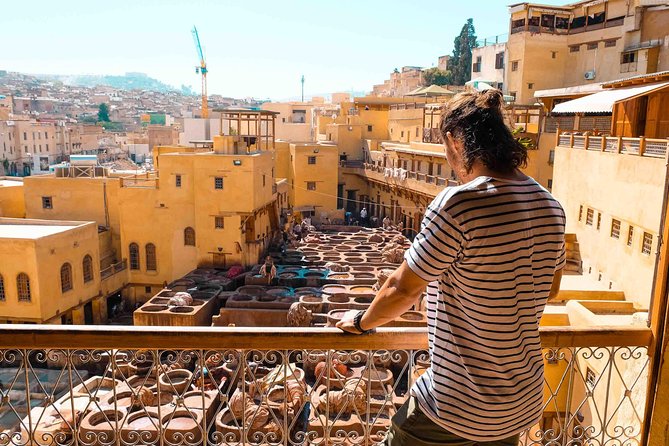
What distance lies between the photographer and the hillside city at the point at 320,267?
3.69 m

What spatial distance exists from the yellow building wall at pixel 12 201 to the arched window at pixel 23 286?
10.3 meters

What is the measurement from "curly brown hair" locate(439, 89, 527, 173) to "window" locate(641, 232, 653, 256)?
1222 centimetres

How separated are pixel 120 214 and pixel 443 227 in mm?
27905

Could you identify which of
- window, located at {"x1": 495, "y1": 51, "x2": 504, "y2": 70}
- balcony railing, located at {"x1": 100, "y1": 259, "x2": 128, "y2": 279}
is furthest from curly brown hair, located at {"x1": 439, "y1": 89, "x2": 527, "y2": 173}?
window, located at {"x1": 495, "y1": 51, "x2": 504, "y2": 70}

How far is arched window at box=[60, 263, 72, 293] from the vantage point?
2267cm

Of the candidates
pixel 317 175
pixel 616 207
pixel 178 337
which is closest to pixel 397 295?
pixel 178 337

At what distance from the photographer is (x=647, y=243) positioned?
42.5 ft

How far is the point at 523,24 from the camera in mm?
35781

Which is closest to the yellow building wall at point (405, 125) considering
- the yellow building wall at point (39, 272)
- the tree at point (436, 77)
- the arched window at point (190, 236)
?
the tree at point (436, 77)

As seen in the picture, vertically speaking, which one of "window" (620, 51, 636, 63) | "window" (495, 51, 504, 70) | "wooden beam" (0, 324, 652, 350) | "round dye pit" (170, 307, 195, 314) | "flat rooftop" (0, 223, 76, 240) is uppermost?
"window" (495, 51, 504, 70)

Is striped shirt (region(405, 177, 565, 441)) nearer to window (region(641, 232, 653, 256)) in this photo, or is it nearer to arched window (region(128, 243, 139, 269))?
window (region(641, 232, 653, 256))

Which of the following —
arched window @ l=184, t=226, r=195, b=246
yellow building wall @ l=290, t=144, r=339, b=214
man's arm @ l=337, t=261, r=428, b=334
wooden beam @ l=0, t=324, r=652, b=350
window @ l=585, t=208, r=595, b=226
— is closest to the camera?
man's arm @ l=337, t=261, r=428, b=334

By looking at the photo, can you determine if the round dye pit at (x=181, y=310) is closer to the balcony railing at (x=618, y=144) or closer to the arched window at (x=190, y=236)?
the arched window at (x=190, y=236)

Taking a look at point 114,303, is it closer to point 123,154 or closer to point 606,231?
point 606,231
